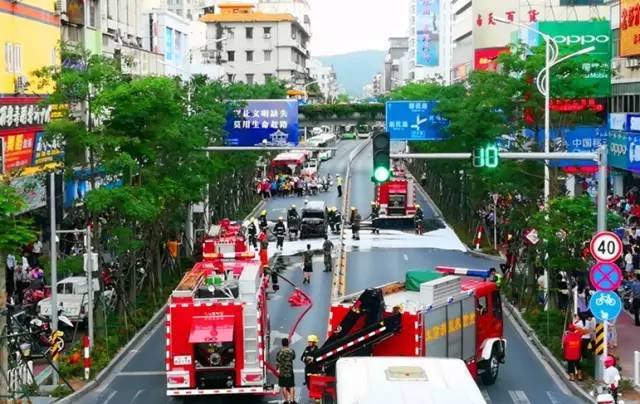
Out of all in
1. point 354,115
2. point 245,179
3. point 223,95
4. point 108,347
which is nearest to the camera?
point 108,347

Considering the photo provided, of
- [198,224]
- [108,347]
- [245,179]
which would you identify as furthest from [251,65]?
[108,347]

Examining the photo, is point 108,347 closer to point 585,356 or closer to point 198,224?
point 585,356

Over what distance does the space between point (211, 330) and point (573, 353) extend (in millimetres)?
8995

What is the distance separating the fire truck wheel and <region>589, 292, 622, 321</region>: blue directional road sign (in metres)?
3.94

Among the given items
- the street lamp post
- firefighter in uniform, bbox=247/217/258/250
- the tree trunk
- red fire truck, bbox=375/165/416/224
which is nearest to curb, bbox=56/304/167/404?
the tree trunk

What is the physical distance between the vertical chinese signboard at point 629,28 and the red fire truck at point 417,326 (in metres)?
28.2

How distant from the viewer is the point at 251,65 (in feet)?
536

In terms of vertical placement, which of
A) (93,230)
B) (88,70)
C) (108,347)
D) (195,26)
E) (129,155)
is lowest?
(108,347)

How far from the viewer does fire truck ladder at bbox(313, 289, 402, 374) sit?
2327cm

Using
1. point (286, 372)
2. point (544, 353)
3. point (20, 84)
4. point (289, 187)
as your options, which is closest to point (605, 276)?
point (286, 372)

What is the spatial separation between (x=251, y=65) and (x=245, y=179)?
88554 mm

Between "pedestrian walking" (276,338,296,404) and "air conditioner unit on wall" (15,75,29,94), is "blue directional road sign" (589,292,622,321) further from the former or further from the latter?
"air conditioner unit on wall" (15,75,29,94)

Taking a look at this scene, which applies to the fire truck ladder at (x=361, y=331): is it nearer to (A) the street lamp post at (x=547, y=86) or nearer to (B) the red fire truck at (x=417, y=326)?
(B) the red fire truck at (x=417, y=326)

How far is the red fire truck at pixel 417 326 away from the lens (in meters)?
23.4
